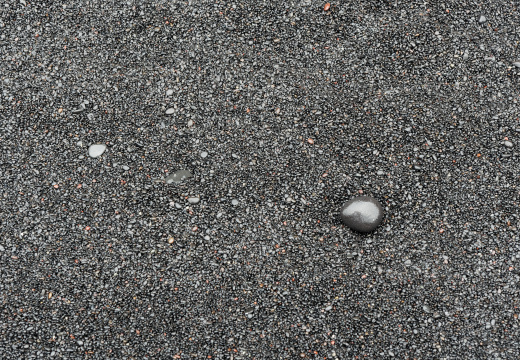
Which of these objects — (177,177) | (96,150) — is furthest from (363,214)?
(96,150)

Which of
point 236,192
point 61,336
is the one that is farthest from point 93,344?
point 236,192

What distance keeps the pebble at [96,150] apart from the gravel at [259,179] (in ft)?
0.20

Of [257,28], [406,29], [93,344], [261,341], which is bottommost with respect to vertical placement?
[261,341]

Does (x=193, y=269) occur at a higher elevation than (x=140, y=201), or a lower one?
lower

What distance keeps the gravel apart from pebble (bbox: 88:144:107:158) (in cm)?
6

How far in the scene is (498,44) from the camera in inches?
99.7

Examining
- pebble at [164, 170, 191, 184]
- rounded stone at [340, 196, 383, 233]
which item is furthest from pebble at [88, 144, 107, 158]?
rounded stone at [340, 196, 383, 233]

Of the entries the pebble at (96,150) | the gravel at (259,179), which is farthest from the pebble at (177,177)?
the pebble at (96,150)

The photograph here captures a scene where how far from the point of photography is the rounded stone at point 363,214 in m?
2.36

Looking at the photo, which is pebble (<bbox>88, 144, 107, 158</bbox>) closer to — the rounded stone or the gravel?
the gravel

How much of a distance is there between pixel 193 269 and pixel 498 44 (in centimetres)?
274

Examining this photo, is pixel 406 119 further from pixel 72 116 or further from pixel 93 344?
pixel 93 344

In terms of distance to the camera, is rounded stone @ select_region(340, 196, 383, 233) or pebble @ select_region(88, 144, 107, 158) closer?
rounded stone @ select_region(340, 196, 383, 233)

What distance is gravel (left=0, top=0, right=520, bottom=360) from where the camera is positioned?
2342mm
